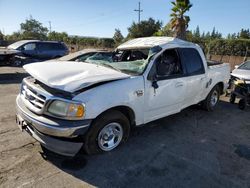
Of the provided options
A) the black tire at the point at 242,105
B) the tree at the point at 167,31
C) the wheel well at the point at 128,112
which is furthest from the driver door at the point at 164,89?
the tree at the point at 167,31

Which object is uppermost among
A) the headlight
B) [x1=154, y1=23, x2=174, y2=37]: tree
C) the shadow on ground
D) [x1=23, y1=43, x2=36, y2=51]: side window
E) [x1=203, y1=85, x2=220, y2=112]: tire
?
[x1=154, y1=23, x2=174, y2=37]: tree

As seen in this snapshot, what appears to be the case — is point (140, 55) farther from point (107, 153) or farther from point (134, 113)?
point (107, 153)

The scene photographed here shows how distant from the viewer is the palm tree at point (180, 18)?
19.8 meters

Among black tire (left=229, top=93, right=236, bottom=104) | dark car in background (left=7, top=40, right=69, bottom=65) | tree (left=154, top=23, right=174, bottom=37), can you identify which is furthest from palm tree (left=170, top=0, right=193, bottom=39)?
black tire (left=229, top=93, right=236, bottom=104)

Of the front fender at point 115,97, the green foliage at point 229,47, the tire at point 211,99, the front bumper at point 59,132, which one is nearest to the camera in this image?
the front bumper at point 59,132

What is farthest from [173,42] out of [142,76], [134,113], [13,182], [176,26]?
[176,26]

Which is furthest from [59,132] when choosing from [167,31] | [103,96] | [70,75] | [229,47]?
[167,31]

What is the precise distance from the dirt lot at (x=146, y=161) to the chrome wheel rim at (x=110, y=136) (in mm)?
133

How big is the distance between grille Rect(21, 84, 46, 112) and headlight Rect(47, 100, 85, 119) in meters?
0.23

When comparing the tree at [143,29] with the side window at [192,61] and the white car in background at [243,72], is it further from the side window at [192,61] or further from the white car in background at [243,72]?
the side window at [192,61]

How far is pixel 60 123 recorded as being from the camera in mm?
3010

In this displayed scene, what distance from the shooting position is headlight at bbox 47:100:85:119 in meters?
3.00

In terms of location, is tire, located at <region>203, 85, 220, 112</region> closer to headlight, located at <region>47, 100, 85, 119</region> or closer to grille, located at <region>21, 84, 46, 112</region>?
headlight, located at <region>47, 100, 85, 119</region>

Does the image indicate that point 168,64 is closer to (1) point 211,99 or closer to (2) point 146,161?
(2) point 146,161
